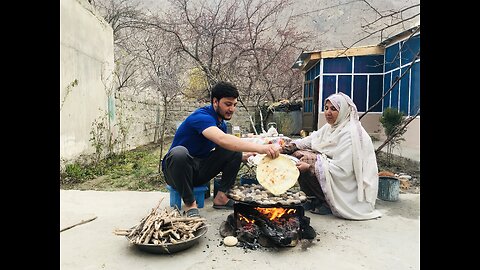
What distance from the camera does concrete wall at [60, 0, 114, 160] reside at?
17.1ft

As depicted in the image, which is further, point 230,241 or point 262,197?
point 262,197

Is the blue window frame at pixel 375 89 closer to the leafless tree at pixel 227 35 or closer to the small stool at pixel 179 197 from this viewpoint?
the leafless tree at pixel 227 35

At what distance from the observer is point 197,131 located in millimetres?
3082

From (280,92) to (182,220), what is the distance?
44.7ft

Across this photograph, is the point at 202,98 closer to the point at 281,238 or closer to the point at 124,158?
the point at 124,158

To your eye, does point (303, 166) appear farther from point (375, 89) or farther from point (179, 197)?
point (375, 89)

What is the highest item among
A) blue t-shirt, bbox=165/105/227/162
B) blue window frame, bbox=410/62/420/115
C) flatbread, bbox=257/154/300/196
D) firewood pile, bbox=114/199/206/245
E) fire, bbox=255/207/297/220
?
blue window frame, bbox=410/62/420/115

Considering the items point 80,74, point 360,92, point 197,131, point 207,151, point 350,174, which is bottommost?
point 350,174

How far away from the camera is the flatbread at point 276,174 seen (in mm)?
2711

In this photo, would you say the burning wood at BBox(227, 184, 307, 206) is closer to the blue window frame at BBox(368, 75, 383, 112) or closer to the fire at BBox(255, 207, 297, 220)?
the fire at BBox(255, 207, 297, 220)

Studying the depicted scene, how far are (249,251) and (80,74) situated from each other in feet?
16.1

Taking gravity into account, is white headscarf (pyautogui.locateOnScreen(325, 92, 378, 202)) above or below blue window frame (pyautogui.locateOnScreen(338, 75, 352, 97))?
below


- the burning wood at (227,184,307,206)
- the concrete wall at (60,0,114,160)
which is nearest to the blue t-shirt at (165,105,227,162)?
the burning wood at (227,184,307,206)

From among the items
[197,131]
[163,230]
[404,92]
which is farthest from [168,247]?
[404,92]
